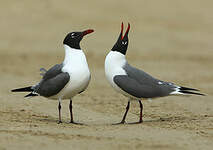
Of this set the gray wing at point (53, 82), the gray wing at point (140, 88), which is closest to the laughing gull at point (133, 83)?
the gray wing at point (140, 88)

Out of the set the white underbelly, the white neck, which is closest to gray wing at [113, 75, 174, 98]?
the white underbelly

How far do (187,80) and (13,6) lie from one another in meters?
10.5

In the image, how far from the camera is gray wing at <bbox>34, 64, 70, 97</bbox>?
7.79 metres

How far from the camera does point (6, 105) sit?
31.1ft

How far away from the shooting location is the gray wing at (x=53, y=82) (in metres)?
7.79

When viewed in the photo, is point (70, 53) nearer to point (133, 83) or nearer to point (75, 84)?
point (75, 84)

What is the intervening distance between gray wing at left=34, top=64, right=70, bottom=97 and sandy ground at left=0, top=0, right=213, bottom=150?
431mm

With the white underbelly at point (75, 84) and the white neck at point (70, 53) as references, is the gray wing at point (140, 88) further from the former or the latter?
the white neck at point (70, 53)

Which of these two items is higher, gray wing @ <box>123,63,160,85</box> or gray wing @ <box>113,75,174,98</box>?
gray wing @ <box>123,63,160,85</box>

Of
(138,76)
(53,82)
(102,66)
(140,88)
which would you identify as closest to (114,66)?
(138,76)

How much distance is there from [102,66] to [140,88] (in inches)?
320

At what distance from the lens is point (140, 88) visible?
25.7 feet

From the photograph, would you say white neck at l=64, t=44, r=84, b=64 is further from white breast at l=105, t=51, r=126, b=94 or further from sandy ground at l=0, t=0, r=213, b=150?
sandy ground at l=0, t=0, r=213, b=150

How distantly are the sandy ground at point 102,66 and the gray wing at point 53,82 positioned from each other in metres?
0.43
